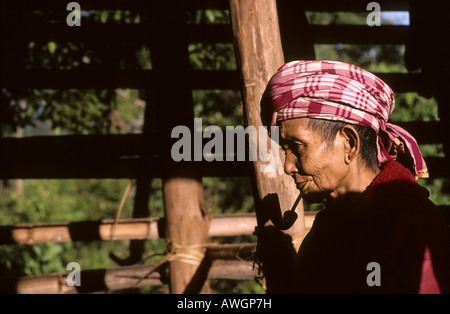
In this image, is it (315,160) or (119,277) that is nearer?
(315,160)

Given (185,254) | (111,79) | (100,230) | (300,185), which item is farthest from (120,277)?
(300,185)

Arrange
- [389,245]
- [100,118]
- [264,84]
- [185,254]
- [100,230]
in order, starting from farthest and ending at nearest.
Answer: [100,118], [100,230], [185,254], [264,84], [389,245]

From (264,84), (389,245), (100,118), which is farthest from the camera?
(100,118)

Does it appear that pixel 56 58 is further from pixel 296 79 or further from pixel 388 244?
pixel 388 244

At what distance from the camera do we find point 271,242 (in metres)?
1.83

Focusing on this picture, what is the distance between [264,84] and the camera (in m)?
1.77

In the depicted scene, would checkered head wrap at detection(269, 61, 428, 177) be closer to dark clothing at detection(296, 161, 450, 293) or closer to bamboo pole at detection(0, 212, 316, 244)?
dark clothing at detection(296, 161, 450, 293)

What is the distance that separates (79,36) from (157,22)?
0.86 metres

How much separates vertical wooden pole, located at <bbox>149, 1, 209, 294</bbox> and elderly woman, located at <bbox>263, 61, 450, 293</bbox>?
4.21 feet

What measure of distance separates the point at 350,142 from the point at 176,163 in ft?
5.26

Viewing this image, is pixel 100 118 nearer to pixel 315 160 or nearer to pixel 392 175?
pixel 315 160

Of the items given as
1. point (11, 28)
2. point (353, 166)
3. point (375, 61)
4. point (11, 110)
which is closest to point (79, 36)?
point (11, 28)

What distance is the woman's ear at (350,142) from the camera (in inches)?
61.0

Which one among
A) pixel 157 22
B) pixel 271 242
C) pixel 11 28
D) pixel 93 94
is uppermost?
pixel 93 94
